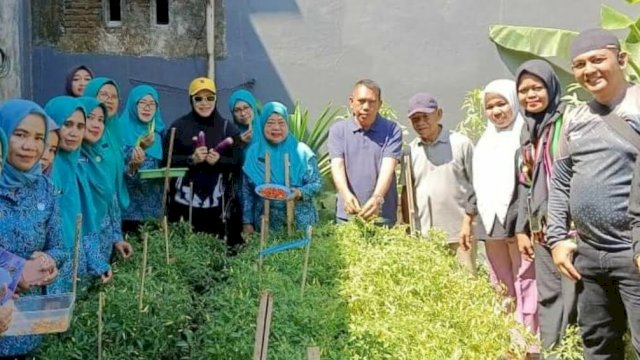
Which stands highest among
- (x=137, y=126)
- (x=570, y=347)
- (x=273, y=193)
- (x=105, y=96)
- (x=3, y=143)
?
(x=105, y=96)

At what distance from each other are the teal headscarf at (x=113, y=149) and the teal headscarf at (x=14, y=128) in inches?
48.2

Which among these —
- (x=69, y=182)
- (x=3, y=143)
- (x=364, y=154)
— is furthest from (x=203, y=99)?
(x=3, y=143)

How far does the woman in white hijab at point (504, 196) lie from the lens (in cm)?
530

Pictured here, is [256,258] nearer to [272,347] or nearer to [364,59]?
[272,347]

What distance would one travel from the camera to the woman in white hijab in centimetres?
530

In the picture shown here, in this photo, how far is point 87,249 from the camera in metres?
4.68

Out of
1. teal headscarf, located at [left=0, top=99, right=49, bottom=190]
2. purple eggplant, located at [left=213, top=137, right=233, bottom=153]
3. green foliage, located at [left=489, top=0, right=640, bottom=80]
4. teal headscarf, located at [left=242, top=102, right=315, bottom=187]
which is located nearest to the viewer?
teal headscarf, located at [left=0, top=99, right=49, bottom=190]

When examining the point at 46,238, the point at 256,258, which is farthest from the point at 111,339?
the point at 256,258

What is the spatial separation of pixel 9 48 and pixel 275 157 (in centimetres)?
275

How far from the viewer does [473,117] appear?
27.8 feet

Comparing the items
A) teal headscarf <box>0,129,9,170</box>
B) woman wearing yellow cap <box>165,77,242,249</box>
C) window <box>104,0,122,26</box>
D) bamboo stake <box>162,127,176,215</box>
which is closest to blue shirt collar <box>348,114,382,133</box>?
woman wearing yellow cap <box>165,77,242,249</box>

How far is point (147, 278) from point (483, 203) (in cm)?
208

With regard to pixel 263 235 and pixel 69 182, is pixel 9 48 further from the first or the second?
pixel 263 235

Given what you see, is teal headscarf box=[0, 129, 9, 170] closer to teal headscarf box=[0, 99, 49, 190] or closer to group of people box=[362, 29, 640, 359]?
teal headscarf box=[0, 99, 49, 190]
